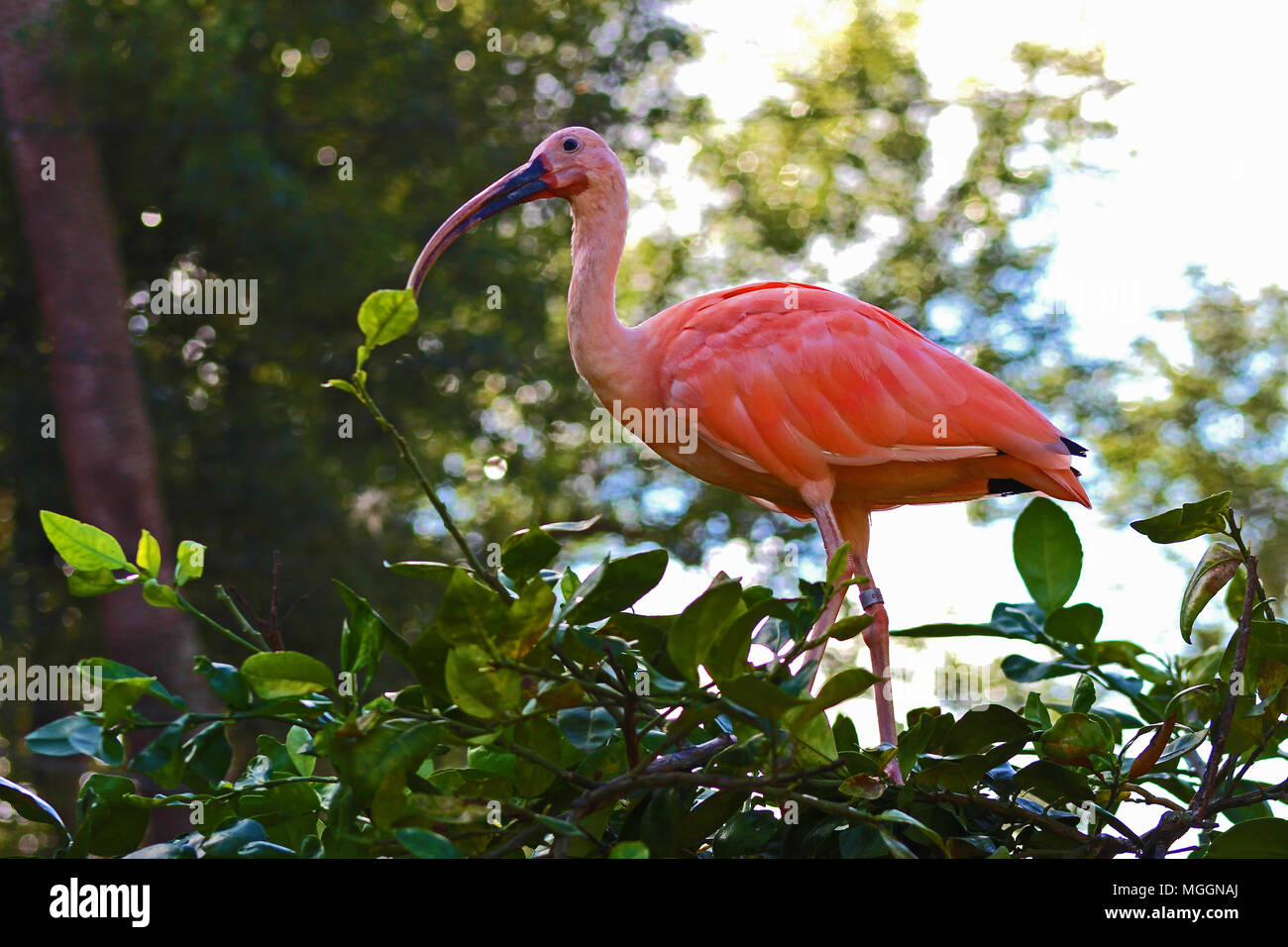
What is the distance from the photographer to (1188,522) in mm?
1184

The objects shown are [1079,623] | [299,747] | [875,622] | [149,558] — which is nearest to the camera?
[149,558]

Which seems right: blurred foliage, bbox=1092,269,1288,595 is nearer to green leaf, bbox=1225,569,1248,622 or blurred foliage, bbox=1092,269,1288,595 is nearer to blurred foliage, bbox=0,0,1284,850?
blurred foliage, bbox=0,0,1284,850

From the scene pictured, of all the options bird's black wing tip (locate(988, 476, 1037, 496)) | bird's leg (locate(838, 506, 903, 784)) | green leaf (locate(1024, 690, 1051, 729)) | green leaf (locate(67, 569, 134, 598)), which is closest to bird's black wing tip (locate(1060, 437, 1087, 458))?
bird's black wing tip (locate(988, 476, 1037, 496))

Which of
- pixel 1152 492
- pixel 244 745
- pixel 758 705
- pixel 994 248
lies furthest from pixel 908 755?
pixel 1152 492

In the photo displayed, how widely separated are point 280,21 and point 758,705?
26.4 feet

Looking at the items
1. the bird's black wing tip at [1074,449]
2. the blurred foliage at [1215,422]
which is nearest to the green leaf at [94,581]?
the bird's black wing tip at [1074,449]

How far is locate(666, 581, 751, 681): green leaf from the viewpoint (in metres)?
1.00

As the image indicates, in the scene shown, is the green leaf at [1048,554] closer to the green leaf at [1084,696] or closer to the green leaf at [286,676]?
the green leaf at [1084,696]

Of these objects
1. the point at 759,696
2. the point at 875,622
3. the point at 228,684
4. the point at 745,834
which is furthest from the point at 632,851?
the point at 875,622

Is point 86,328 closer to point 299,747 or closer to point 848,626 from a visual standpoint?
point 299,747

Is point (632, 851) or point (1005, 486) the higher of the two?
point (1005, 486)

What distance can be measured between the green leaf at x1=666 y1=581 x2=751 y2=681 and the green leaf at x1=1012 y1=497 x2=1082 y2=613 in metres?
0.64

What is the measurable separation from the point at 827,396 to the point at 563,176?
2.26 feet

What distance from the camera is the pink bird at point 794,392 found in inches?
91.8
